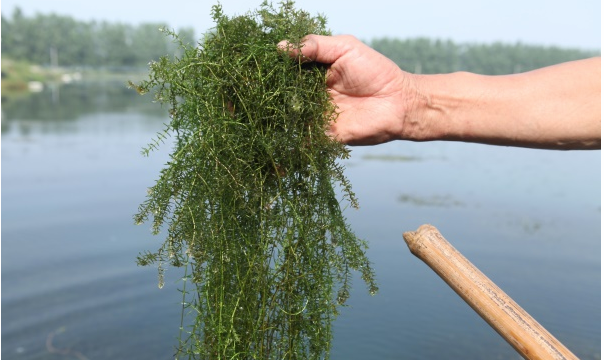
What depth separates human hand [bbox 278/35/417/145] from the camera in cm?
167

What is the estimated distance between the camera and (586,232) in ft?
17.0

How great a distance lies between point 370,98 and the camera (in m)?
1.75

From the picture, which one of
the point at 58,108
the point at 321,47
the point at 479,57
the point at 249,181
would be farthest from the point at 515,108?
the point at 58,108

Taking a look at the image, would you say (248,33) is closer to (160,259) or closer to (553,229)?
(160,259)

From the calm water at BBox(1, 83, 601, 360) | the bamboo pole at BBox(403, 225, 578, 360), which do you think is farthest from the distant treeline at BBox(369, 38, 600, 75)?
the bamboo pole at BBox(403, 225, 578, 360)

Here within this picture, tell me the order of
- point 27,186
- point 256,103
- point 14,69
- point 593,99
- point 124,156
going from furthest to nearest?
point 14,69, point 124,156, point 27,186, point 593,99, point 256,103

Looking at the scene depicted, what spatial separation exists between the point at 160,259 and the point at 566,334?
269 cm

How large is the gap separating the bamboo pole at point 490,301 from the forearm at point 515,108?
0.43 metres

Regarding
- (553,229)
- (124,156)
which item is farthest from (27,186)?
(553,229)

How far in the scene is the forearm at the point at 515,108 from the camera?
166cm

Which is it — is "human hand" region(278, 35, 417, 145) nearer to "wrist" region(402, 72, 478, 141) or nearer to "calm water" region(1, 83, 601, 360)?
"wrist" region(402, 72, 478, 141)

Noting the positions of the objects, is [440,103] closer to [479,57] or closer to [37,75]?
[479,57]

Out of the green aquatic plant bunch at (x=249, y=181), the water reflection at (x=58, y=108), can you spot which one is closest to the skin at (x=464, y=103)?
the green aquatic plant bunch at (x=249, y=181)

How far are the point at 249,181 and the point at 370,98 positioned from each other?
461mm
